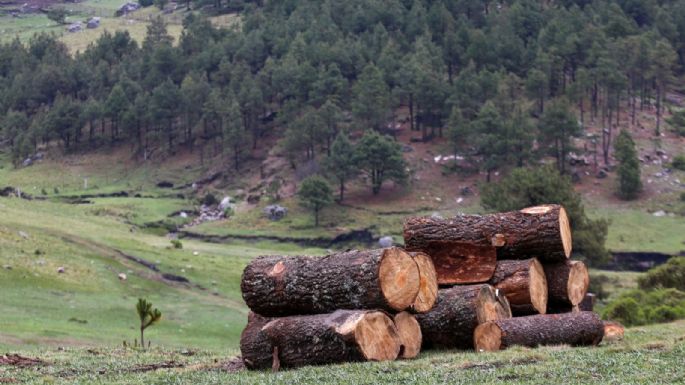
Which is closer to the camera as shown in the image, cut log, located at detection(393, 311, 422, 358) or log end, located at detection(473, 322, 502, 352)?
cut log, located at detection(393, 311, 422, 358)

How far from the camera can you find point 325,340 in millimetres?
19344

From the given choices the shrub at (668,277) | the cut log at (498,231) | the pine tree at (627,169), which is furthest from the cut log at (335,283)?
the pine tree at (627,169)

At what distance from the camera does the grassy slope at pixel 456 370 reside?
16.1 metres

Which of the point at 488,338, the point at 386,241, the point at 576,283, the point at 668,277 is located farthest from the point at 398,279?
the point at 386,241

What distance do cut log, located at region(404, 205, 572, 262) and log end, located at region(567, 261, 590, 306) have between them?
3.75ft

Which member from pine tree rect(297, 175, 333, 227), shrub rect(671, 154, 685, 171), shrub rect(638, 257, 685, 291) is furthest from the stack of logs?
shrub rect(671, 154, 685, 171)

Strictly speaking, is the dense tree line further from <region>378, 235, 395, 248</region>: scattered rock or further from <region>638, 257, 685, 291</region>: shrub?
<region>638, 257, 685, 291</region>: shrub

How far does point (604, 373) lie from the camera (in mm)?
16219

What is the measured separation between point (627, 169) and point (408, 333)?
8534cm

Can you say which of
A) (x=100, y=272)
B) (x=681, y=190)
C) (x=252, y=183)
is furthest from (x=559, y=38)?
(x=100, y=272)

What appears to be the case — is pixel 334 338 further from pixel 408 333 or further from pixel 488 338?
pixel 488 338

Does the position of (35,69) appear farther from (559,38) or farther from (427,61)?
(559,38)

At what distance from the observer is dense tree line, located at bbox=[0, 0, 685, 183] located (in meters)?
113

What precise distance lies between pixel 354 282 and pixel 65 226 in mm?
58615
